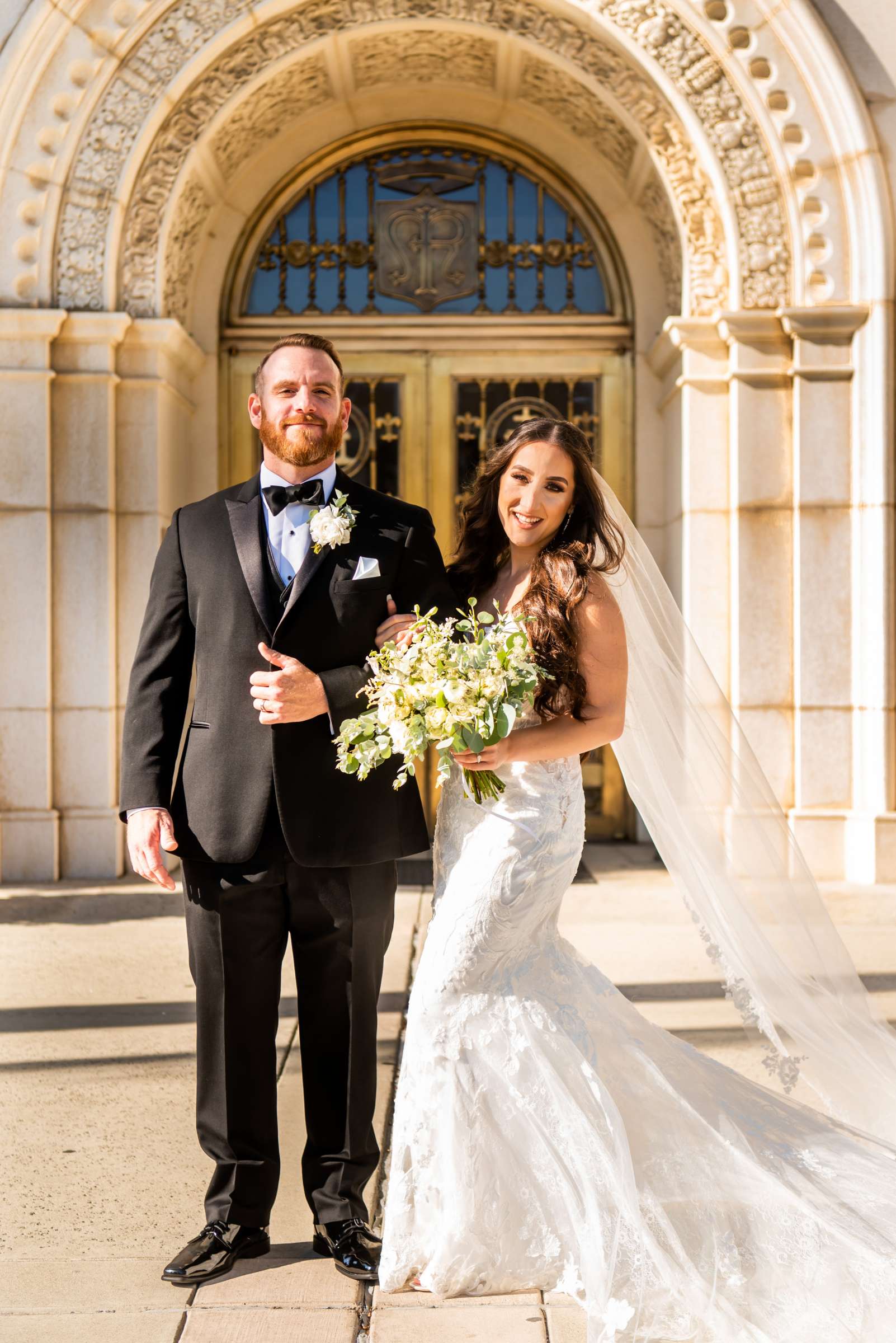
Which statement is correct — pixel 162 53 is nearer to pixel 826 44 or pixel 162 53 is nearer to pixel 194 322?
pixel 194 322

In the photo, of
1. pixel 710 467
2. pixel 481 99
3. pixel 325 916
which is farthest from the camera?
pixel 481 99

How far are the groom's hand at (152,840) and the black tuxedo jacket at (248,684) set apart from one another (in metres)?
0.03

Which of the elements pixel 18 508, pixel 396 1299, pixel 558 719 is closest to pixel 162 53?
pixel 18 508

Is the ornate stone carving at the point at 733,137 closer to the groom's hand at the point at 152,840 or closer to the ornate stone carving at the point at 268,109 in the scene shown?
the ornate stone carving at the point at 268,109

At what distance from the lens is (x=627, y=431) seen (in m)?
9.47

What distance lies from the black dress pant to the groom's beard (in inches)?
37.4

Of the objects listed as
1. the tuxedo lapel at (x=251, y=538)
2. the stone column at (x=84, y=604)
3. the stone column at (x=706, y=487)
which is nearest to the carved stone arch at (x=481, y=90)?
the stone column at (x=706, y=487)

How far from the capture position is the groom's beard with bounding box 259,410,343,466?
3.19 m

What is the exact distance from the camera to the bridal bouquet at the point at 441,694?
292 cm

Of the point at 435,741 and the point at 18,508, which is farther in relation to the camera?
the point at 18,508

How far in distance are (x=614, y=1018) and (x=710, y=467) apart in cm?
564

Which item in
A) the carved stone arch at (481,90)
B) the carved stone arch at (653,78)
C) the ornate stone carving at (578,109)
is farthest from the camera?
the ornate stone carving at (578,109)

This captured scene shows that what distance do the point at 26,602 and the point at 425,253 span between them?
403 centimetres

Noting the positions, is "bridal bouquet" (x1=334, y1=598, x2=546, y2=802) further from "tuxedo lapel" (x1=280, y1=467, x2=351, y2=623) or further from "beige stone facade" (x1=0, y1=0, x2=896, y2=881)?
"beige stone facade" (x1=0, y1=0, x2=896, y2=881)
